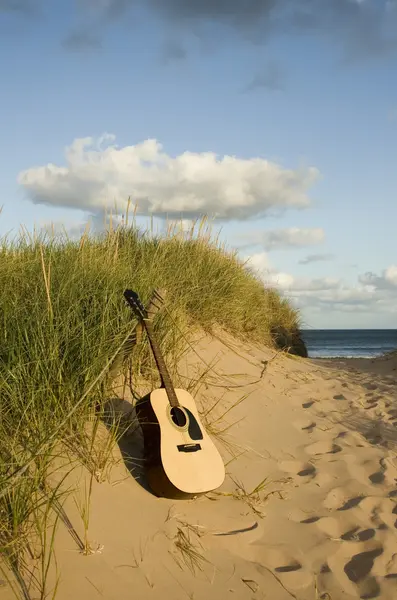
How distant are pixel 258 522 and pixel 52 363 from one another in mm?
1622

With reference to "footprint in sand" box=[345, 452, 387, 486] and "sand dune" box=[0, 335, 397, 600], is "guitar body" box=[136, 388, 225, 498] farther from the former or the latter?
"footprint in sand" box=[345, 452, 387, 486]

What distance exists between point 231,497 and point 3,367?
171 centimetres

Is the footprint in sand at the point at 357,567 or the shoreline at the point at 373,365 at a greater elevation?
the shoreline at the point at 373,365

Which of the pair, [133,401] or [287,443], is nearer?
[133,401]

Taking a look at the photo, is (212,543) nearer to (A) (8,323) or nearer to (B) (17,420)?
(B) (17,420)

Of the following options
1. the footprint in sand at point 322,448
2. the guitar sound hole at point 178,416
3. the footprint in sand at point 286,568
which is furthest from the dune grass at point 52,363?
the footprint in sand at point 322,448

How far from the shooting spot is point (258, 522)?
3.40m

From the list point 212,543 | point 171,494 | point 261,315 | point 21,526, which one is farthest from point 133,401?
point 261,315

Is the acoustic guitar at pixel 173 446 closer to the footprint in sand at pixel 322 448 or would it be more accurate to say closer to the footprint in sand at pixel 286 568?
the footprint in sand at pixel 286 568

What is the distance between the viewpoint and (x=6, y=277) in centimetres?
488

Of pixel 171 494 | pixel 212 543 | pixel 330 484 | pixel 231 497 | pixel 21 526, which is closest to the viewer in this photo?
pixel 21 526

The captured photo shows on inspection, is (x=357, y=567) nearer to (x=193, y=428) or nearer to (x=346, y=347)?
(x=193, y=428)

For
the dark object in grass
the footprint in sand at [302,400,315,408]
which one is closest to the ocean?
the dark object in grass

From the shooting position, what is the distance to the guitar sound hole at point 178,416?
136 inches
